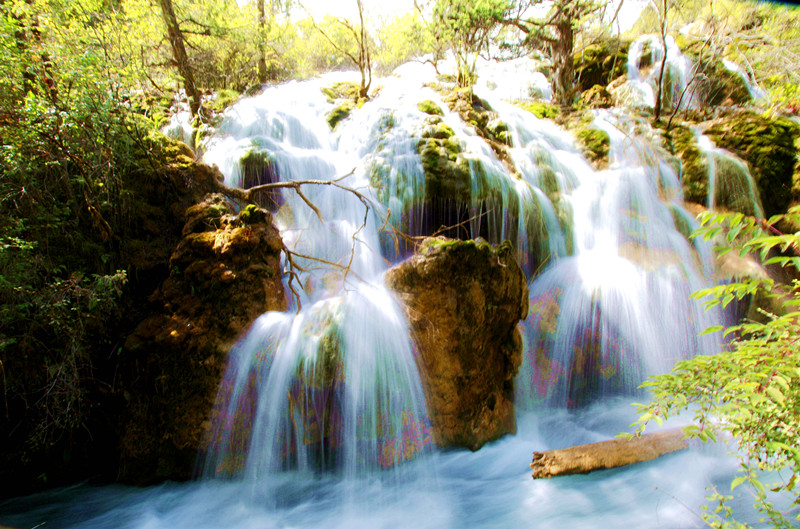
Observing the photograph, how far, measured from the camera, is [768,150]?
7387mm

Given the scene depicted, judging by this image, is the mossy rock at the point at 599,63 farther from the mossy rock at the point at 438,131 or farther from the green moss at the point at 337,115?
the green moss at the point at 337,115

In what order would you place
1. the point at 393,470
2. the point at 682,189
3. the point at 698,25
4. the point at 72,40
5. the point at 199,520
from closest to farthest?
the point at 199,520, the point at 393,470, the point at 72,40, the point at 682,189, the point at 698,25

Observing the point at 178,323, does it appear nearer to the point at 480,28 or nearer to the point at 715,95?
the point at 480,28

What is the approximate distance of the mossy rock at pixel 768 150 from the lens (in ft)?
23.6

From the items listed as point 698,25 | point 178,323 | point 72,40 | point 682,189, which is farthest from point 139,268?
point 698,25

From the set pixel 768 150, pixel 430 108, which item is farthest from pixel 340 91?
pixel 768 150

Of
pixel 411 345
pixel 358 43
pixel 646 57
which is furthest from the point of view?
pixel 646 57

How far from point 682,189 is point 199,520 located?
917 centimetres

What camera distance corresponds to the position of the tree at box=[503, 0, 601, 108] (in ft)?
31.1

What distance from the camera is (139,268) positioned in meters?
4.68

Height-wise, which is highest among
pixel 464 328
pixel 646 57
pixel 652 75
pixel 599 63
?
pixel 599 63

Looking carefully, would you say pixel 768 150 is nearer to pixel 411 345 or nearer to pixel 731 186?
pixel 731 186

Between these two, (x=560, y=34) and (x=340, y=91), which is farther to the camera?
(x=340, y=91)

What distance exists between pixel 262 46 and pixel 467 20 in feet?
17.7
